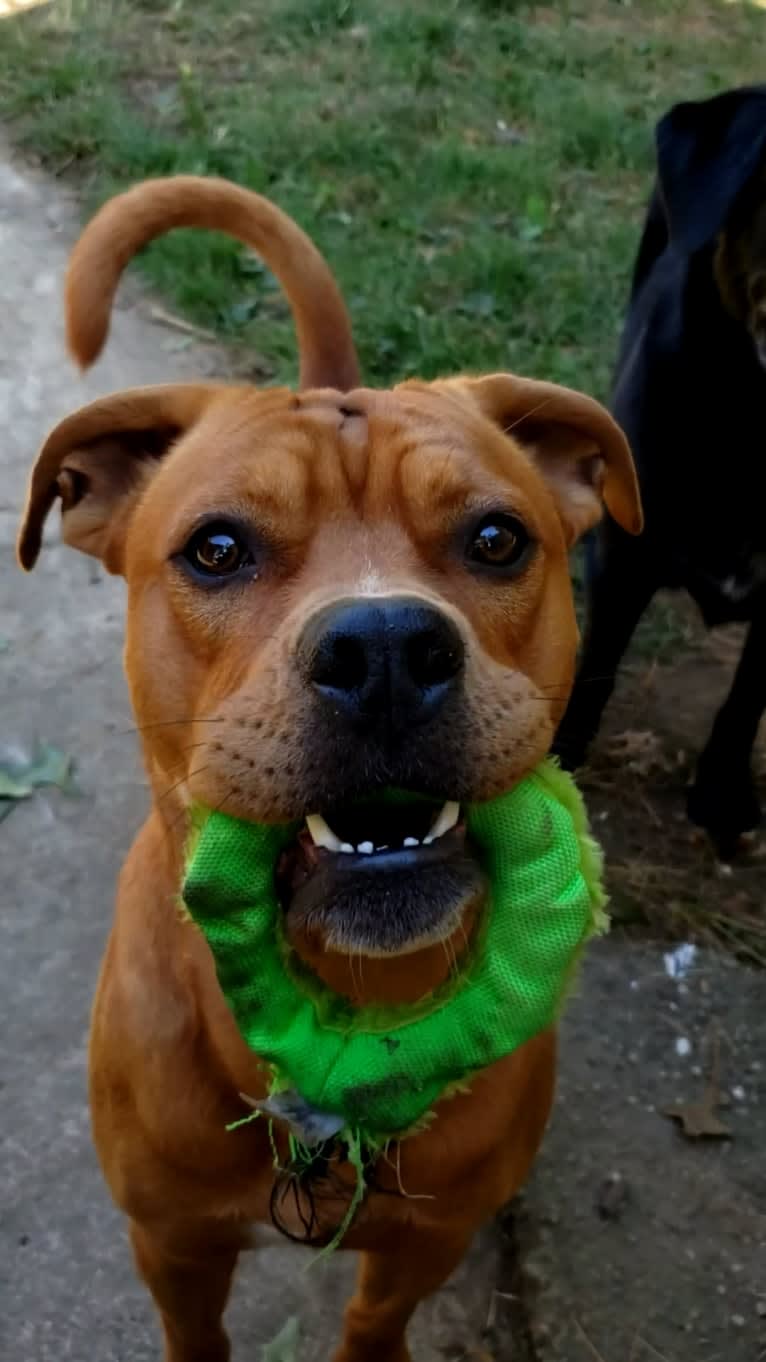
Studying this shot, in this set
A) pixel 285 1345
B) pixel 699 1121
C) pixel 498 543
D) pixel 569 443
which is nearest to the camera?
pixel 498 543

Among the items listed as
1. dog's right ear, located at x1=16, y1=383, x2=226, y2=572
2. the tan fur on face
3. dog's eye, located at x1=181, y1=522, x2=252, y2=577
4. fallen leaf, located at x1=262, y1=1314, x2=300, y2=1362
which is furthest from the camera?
fallen leaf, located at x1=262, y1=1314, x2=300, y2=1362

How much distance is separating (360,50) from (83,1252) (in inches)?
220

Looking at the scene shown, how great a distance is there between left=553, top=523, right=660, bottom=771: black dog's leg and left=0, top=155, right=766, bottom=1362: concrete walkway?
23.7 inches

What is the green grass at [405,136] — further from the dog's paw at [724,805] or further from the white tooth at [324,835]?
the white tooth at [324,835]

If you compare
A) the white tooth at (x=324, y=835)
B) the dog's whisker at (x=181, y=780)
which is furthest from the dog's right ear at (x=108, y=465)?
the white tooth at (x=324, y=835)

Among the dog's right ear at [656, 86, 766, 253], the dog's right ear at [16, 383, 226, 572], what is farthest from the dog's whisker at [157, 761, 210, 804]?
the dog's right ear at [656, 86, 766, 253]

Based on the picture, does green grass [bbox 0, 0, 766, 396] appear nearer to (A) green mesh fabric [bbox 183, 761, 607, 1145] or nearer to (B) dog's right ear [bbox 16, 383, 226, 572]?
(B) dog's right ear [bbox 16, 383, 226, 572]

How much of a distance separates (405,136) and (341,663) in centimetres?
501

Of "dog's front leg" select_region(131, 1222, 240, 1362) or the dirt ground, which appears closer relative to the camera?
"dog's front leg" select_region(131, 1222, 240, 1362)

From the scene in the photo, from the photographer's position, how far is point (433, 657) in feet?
5.51

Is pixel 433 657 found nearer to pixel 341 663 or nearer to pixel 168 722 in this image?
pixel 341 663

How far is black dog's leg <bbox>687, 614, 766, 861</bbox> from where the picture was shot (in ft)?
11.9

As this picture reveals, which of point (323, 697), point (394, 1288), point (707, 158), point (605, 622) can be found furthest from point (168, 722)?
point (707, 158)

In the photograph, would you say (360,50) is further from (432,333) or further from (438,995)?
(438,995)
